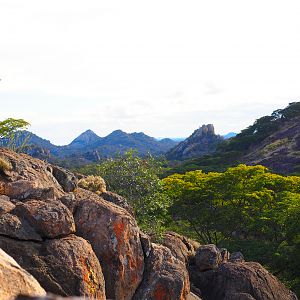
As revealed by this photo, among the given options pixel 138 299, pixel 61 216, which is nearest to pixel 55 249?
pixel 61 216

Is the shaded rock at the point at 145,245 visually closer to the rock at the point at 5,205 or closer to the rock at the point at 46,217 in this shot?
the rock at the point at 46,217

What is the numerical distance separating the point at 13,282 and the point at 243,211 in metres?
33.6

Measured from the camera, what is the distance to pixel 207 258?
2680cm

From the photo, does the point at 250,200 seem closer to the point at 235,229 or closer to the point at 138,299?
the point at 235,229

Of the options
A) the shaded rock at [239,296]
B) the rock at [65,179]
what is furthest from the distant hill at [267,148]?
the rock at [65,179]

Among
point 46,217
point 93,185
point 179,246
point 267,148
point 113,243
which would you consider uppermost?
point 93,185

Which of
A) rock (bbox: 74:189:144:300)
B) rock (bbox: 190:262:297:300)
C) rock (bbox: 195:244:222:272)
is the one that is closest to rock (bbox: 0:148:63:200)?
rock (bbox: 74:189:144:300)

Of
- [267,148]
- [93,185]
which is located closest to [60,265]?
[93,185]

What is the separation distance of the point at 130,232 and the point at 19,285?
9706 mm

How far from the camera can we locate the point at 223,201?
42156 millimetres

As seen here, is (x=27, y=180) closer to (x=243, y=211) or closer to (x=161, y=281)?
(x=161, y=281)

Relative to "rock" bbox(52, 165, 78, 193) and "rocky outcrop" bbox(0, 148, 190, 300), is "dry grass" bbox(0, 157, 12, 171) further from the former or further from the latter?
"rock" bbox(52, 165, 78, 193)

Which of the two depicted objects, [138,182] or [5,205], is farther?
[138,182]

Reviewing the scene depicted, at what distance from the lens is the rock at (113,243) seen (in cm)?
1656
